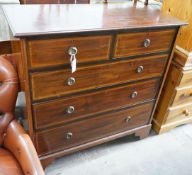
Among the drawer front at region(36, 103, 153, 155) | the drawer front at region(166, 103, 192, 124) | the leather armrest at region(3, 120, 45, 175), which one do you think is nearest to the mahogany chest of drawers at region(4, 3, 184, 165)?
the drawer front at region(36, 103, 153, 155)

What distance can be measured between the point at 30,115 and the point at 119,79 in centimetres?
58

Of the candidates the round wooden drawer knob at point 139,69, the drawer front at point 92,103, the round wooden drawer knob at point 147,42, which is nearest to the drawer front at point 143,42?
the round wooden drawer knob at point 147,42

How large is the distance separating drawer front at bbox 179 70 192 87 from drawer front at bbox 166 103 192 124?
230mm

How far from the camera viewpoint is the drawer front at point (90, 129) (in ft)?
4.50

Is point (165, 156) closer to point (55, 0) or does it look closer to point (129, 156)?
point (129, 156)

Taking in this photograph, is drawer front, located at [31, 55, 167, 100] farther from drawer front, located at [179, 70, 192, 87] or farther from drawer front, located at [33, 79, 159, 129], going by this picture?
drawer front, located at [179, 70, 192, 87]

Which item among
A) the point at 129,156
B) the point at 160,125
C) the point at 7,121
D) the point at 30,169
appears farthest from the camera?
the point at 160,125

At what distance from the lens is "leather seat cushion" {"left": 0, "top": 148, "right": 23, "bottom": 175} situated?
102cm

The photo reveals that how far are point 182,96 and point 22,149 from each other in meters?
1.33

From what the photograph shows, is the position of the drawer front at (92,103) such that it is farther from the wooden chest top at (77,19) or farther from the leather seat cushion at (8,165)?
the wooden chest top at (77,19)

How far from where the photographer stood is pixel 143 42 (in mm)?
1296

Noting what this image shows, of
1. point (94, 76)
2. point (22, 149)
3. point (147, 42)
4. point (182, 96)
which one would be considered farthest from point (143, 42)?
point (22, 149)

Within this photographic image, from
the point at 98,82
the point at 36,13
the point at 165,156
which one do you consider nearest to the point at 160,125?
the point at 165,156

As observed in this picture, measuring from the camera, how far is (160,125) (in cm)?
189
